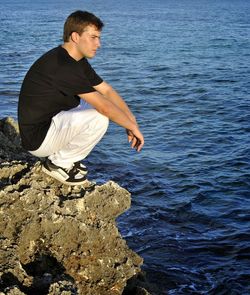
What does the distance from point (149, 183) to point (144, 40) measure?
2459cm

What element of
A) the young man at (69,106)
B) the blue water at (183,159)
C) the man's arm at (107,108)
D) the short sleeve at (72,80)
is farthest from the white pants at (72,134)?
the blue water at (183,159)

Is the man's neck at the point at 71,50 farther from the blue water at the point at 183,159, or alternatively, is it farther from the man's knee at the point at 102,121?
the blue water at the point at 183,159

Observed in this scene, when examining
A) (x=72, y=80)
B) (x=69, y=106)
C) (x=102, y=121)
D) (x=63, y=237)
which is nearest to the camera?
(x=63, y=237)

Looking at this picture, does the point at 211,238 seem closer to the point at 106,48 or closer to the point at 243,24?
the point at 106,48

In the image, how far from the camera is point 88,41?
18.9 ft

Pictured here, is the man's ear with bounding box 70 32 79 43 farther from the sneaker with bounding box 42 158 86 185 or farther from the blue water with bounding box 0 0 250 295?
the blue water with bounding box 0 0 250 295

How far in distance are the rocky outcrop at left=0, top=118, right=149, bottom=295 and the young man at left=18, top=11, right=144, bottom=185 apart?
1.36ft

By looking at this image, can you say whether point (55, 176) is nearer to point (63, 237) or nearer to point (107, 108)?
point (63, 237)

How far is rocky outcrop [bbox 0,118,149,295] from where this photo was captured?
17.0ft

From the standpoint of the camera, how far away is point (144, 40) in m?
34.2

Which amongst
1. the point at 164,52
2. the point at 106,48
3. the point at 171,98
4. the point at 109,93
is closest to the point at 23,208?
the point at 109,93

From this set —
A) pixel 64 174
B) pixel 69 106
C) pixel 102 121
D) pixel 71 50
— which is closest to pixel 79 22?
pixel 71 50

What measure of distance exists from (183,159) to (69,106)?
22.8 ft

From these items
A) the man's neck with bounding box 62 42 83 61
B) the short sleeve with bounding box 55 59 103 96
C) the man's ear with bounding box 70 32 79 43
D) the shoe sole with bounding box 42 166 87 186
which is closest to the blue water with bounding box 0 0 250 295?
the shoe sole with bounding box 42 166 87 186
